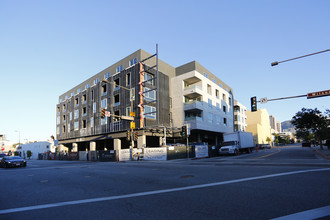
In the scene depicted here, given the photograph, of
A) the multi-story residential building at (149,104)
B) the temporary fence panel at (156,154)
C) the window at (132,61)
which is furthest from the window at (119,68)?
the temporary fence panel at (156,154)

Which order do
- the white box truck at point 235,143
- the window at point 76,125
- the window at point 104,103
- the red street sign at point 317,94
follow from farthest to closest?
the window at point 76,125 → the window at point 104,103 → the white box truck at point 235,143 → the red street sign at point 317,94

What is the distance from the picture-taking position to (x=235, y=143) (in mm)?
31828

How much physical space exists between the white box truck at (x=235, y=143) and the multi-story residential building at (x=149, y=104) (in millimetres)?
6592

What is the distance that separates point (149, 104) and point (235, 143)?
15539mm

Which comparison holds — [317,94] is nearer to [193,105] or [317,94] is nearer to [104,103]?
[193,105]

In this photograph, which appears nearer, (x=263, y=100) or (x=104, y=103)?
(x=263, y=100)

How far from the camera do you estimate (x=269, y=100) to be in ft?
59.9

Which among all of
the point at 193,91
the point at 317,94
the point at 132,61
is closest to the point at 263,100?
the point at 317,94

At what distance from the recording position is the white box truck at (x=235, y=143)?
31214 millimetres

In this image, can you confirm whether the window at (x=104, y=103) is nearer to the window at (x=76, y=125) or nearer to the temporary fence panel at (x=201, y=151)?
the window at (x=76, y=125)

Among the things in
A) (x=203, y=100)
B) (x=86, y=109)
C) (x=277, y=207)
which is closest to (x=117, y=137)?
(x=86, y=109)

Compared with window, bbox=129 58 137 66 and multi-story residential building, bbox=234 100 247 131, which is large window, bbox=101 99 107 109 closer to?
window, bbox=129 58 137 66

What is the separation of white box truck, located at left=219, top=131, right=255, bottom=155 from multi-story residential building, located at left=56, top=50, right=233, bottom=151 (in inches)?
260

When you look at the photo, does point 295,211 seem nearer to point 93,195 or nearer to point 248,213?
point 248,213
